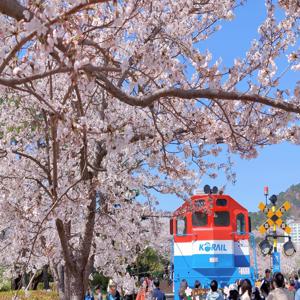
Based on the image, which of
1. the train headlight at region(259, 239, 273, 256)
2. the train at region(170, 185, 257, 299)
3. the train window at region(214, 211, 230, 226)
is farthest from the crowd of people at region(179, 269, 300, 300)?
the train window at region(214, 211, 230, 226)

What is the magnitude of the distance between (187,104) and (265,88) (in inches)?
86.7

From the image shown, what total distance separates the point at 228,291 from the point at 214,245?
164cm

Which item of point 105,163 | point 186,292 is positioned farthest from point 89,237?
point 186,292

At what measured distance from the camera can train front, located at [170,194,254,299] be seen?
50.2ft

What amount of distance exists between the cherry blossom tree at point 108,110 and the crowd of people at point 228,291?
1685 millimetres

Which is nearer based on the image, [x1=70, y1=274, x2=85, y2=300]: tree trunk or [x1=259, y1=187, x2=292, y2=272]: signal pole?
[x1=70, y1=274, x2=85, y2=300]: tree trunk

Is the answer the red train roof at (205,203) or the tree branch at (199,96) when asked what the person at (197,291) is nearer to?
the red train roof at (205,203)

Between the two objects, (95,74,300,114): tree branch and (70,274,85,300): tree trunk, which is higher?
(95,74,300,114): tree branch

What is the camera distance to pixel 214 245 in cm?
1539

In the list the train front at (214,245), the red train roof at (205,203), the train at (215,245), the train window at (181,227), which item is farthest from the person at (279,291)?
the train window at (181,227)

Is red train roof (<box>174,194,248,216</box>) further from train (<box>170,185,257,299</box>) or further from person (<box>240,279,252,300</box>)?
person (<box>240,279,252,300</box>)

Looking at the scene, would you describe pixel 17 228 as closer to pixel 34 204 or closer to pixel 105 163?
pixel 34 204

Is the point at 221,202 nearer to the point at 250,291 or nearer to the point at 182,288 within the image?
the point at 182,288

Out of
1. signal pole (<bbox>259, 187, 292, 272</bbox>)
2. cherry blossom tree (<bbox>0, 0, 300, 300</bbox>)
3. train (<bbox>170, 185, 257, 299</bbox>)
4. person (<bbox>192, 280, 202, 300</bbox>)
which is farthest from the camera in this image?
train (<bbox>170, 185, 257, 299</bbox>)
